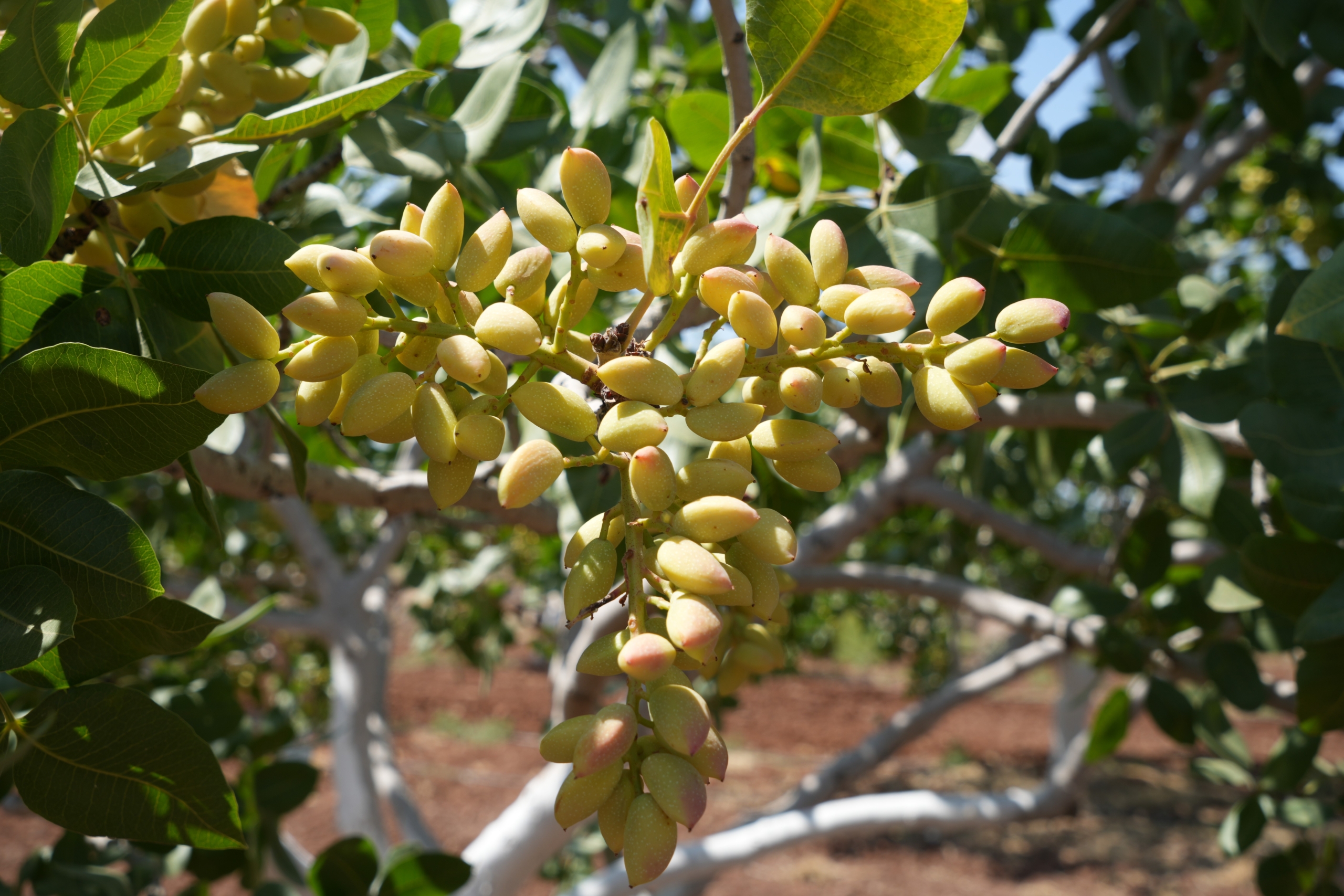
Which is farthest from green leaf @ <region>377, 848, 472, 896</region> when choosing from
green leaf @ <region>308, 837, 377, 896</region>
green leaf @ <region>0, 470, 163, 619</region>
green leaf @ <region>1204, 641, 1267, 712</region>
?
green leaf @ <region>1204, 641, 1267, 712</region>

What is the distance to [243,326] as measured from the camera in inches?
18.4

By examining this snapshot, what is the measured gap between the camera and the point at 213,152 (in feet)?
1.96

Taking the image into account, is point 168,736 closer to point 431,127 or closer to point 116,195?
point 116,195

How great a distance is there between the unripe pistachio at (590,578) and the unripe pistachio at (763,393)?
0.12m

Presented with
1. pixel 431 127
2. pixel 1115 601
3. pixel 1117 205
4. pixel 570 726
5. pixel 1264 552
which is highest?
pixel 431 127

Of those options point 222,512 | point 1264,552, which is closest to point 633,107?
point 1264,552

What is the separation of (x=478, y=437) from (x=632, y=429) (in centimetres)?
8

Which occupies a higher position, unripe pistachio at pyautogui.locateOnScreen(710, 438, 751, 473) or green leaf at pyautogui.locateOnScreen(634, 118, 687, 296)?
green leaf at pyautogui.locateOnScreen(634, 118, 687, 296)

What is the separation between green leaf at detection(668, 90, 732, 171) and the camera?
0.96 meters

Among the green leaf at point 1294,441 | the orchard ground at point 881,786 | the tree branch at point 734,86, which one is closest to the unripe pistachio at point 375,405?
the tree branch at point 734,86

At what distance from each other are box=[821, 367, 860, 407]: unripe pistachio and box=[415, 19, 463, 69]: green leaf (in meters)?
0.77

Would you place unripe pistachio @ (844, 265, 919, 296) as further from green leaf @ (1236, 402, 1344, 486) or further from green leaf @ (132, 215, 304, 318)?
green leaf @ (1236, 402, 1344, 486)

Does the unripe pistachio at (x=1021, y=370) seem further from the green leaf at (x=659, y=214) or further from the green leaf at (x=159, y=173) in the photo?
the green leaf at (x=159, y=173)

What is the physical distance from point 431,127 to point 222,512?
255 centimetres
